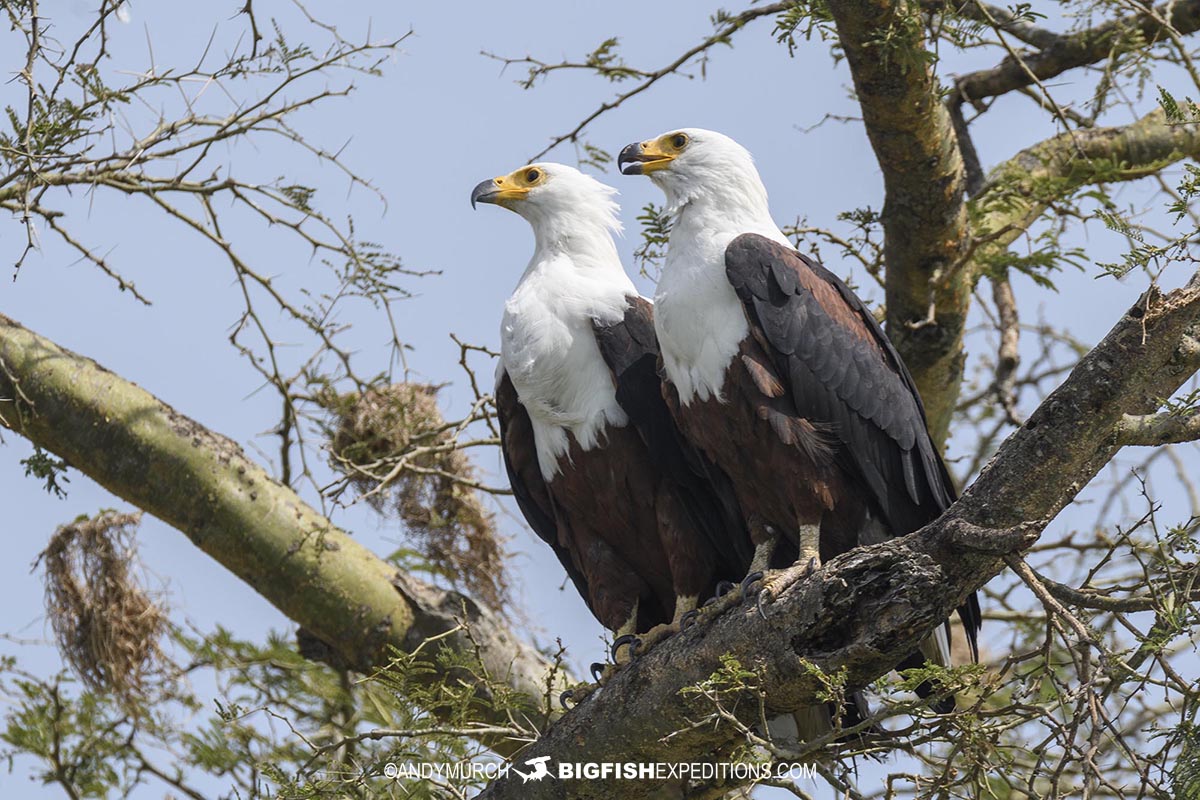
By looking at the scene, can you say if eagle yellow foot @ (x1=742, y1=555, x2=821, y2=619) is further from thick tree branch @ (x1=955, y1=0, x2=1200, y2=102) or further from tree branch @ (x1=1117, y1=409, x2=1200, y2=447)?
thick tree branch @ (x1=955, y1=0, x2=1200, y2=102)

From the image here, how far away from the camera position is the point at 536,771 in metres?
4.59

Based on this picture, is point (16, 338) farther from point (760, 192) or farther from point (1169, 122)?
point (1169, 122)

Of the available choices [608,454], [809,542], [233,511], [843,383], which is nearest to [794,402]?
[843,383]

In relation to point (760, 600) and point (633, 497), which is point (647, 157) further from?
point (760, 600)

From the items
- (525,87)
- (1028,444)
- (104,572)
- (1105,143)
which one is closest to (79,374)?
(104,572)

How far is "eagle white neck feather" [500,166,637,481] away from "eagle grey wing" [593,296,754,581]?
0.20 feet

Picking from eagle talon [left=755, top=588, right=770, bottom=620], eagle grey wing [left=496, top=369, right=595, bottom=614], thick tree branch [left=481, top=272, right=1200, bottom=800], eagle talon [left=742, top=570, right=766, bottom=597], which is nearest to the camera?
thick tree branch [left=481, top=272, right=1200, bottom=800]

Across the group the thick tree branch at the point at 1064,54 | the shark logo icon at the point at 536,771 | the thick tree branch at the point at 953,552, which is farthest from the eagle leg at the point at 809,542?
the thick tree branch at the point at 1064,54

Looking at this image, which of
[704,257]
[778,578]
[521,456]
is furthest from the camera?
[521,456]

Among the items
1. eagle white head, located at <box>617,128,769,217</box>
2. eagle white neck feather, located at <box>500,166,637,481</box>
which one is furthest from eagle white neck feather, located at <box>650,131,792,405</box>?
eagle white neck feather, located at <box>500,166,637,481</box>

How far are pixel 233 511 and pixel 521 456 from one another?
1531mm

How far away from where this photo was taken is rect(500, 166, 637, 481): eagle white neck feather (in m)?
5.30

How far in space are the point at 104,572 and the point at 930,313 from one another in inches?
155

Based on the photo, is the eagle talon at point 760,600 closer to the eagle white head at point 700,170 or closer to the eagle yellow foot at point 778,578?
the eagle yellow foot at point 778,578
